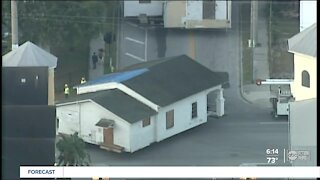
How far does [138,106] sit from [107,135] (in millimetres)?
305

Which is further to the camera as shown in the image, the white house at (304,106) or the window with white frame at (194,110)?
the window with white frame at (194,110)

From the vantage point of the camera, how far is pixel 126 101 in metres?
2.21

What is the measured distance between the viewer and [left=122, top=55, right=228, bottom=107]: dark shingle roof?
2.27 meters

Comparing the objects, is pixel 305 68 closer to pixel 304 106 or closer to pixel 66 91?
pixel 304 106

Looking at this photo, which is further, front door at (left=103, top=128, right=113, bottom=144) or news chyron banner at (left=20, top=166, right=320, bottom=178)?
front door at (left=103, top=128, right=113, bottom=144)

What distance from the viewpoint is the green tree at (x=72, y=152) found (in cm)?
182

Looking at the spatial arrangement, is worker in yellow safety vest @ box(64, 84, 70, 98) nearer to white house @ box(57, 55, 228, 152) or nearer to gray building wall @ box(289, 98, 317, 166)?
white house @ box(57, 55, 228, 152)

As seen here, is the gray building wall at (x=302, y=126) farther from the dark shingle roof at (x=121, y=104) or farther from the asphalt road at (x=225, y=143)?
the dark shingle roof at (x=121, y=104)

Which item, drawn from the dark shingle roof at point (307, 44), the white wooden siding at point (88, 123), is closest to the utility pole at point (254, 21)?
the dark shingle roof at point (307, 44)

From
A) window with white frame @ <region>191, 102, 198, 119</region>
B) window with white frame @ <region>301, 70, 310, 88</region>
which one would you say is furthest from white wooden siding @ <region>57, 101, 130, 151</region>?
window with white frame @ <region>301, 70, 310, 88</region>

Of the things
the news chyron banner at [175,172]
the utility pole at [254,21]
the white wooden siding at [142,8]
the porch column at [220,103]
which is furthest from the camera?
the white wooden siding at [142,8]

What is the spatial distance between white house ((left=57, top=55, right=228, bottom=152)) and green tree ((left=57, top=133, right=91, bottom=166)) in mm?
36

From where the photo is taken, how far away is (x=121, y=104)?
221 centimetres

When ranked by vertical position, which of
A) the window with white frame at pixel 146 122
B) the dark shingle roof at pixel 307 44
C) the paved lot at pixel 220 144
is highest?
the dark shingle roof at pixel 307 44
